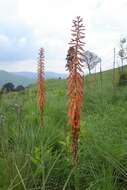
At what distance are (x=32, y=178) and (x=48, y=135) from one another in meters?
1.64

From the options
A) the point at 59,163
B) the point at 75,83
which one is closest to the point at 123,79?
the point at 59,163

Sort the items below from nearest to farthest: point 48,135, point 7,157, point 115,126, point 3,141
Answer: point 7,157, point 3,141, point 48,135, point 115,126

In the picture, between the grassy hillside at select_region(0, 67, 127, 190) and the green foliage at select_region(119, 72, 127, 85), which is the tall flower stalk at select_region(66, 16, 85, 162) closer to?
the grassy hillside at select_region(0, 67, 127, 190)

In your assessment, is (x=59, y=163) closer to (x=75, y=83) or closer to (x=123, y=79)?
(x=75, y=83)

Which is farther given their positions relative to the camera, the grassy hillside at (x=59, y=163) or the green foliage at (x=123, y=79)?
the green foliage at (x=123, y=79)

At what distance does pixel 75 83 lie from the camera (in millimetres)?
4340

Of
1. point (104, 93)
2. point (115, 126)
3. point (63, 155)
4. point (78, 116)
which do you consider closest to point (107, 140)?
point (63, 155)

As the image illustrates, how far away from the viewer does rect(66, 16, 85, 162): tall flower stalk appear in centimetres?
428

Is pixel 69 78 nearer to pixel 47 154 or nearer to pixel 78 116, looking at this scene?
pixel 78 116

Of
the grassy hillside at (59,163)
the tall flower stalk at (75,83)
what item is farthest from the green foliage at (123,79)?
the tall flower stalk at (75,83)

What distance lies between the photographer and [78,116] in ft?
14.1

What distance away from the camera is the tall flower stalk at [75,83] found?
428 centimetres

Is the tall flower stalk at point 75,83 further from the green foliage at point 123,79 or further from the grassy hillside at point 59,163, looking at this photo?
the green foliage at point 123,79

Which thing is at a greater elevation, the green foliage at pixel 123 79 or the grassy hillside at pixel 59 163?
the green foliage at pixel 123 79
